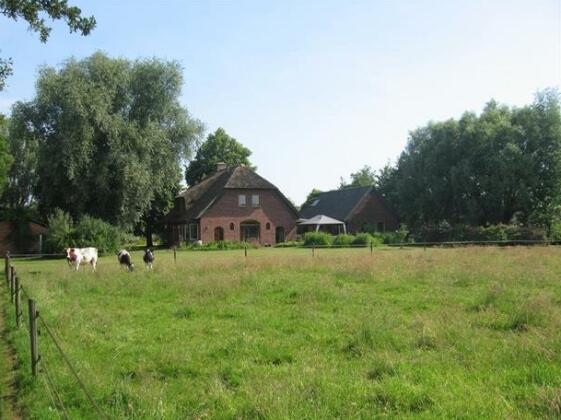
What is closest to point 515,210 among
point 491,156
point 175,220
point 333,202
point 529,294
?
point 491,156

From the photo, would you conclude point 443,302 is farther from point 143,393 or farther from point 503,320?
point 143,393

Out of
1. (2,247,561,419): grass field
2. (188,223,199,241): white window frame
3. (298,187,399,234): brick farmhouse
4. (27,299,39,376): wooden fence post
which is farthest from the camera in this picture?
(298,187,399,234): brick farmhouse

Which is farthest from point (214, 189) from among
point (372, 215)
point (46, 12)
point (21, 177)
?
point (46, 12)

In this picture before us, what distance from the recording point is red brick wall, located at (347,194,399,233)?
63344 millimetres

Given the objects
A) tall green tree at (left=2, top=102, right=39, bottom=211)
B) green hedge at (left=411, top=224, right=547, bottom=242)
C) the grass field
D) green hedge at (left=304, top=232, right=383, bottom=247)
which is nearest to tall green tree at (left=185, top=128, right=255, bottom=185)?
tall green tree at (left=2, top=102, right=39, bottom=211)

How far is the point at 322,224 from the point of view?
64500 mm

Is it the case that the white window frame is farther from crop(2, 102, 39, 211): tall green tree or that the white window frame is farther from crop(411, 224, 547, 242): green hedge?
crop(411, 224, 547, 242): green hedge

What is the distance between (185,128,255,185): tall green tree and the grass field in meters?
62.8

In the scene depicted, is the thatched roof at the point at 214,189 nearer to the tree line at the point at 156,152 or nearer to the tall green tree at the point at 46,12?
the tree line at the point at 156,152

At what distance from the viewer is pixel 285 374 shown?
24.3 ft

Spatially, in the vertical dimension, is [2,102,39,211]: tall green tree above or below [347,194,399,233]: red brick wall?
above

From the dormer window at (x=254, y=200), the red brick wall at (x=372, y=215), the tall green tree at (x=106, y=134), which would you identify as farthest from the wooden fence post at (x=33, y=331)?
the red brick wall at (x=372, y=215)

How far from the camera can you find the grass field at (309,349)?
6199mm

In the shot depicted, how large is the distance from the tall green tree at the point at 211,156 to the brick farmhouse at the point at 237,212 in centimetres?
1840
